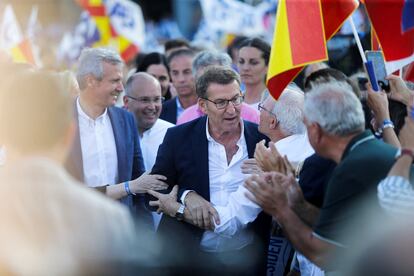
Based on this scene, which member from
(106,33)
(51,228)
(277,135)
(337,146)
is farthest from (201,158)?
(106,33)

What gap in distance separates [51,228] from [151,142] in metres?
4.13

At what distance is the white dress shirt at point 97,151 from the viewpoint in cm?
657

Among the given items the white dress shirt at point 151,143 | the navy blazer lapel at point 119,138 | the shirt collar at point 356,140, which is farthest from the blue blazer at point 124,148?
the shirt collar at point 356,140

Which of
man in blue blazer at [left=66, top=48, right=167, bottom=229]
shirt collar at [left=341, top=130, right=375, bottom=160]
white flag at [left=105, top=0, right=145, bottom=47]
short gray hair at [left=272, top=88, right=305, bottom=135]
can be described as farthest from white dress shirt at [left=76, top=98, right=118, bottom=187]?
white flag at [left=105, top=0, right=145, bottom=47]

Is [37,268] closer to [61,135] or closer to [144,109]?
[61,135]

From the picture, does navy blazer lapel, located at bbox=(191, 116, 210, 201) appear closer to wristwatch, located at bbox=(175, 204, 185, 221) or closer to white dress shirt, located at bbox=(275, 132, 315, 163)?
wristwatch, located at bbox=(175, 204, 185, 221)

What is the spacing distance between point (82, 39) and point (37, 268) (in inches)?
500

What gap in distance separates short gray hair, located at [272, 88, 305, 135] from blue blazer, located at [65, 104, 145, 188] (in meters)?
1.39

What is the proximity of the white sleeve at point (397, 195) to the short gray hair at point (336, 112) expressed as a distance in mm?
429

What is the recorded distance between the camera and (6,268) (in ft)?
11.3

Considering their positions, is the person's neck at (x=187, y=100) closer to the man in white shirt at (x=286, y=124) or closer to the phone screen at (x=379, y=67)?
the man in white shirt at (x=286, y=124)

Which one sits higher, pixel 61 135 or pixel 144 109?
pixel 61 135

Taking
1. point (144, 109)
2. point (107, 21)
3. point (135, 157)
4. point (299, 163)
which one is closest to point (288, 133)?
point (299, 163)

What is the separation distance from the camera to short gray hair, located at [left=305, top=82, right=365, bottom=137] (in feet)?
14.7
